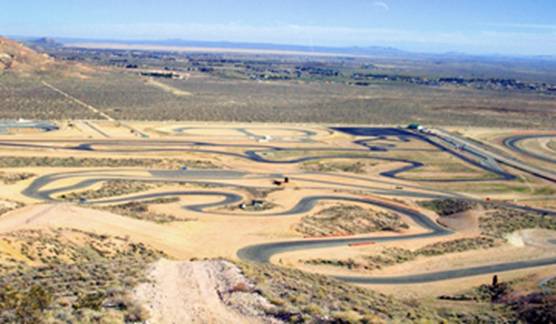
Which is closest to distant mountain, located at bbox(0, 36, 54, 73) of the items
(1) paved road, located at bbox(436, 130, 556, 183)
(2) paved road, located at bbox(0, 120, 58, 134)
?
(2) paved road, located at bbox(0, 120, 58, 134)

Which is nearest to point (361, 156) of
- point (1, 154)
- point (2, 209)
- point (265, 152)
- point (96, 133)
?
point (265, 152)

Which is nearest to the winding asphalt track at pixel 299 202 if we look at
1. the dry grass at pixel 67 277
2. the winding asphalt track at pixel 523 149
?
the dry grass at pixel 67 277

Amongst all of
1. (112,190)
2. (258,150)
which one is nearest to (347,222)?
(112,190)

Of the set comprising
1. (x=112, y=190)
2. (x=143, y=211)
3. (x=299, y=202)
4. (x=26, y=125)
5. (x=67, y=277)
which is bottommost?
(x=112, y=190)

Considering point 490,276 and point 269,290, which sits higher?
point 269,290

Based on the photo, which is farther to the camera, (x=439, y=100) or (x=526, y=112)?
(x=439, y=100)

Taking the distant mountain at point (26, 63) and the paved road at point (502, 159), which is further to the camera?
the distant mountain at point (26, 63)

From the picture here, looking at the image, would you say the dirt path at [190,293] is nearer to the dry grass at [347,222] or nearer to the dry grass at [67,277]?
the dry grass at [67,277]

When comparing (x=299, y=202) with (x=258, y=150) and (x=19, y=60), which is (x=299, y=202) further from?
(x=19, y=60)

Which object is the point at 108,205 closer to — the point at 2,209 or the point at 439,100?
the point at 2,209
